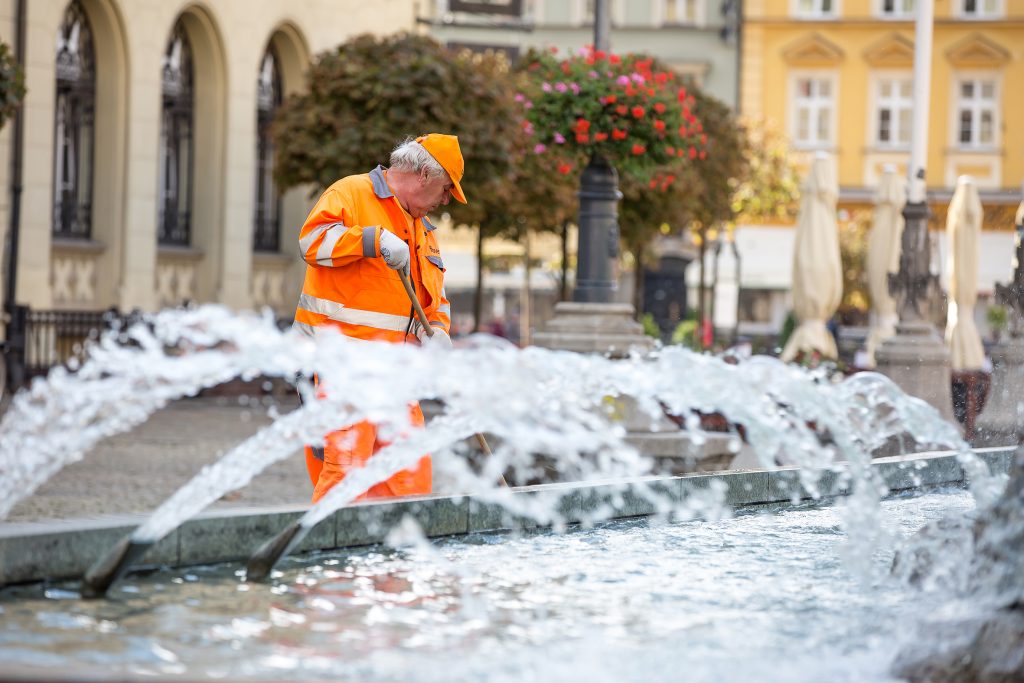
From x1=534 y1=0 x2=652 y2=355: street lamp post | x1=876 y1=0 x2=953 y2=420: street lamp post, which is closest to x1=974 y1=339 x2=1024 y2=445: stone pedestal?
x1=876 y1=0 x2=953 y2=420: street lamp post

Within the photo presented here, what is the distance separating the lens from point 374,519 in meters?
5.02

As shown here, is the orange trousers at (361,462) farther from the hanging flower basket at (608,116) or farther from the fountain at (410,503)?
the hanging flower basket at (608,116)

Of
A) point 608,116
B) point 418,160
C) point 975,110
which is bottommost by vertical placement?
point 418,160

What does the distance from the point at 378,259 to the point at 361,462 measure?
2.37ft

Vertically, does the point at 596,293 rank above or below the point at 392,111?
below

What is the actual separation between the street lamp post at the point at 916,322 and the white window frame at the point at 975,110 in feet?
104

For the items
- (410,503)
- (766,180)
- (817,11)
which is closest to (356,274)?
(410,503)

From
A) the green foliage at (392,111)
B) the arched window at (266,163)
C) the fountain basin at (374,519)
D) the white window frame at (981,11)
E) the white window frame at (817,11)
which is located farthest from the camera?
the white window frame at (817,11)

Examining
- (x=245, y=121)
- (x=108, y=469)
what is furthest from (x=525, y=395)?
(x=245, y=121)

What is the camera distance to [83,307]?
21.1 m

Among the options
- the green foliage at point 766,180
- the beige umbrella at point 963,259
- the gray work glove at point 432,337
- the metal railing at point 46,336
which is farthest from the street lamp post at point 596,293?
the green foliage at point 766,180

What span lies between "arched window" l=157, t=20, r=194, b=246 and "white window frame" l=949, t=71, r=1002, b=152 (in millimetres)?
28609

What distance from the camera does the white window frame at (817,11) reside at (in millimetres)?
49031

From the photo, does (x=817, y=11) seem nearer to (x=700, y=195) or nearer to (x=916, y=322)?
(x=700, y=195)
